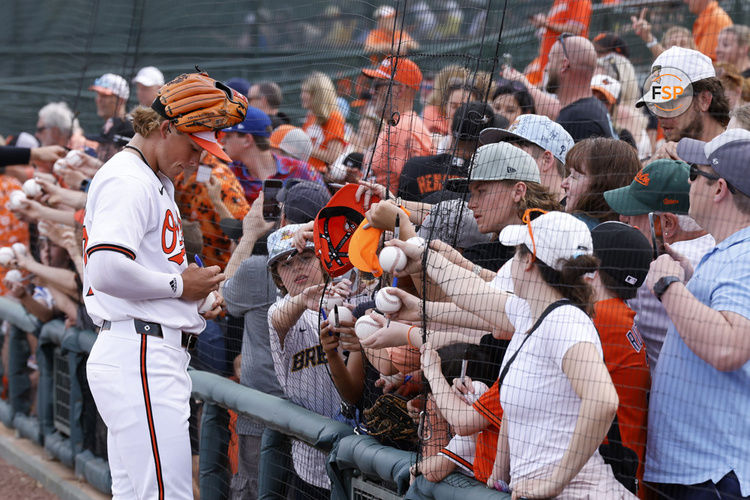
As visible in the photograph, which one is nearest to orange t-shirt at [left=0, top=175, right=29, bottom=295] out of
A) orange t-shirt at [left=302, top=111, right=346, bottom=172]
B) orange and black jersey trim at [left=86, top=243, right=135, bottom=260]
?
orange t-shirt at [left=302, top=111, right=346, bottom=172]

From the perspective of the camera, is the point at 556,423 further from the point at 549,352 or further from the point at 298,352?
the point at 298,352

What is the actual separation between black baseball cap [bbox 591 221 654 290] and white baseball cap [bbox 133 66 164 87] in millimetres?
3954

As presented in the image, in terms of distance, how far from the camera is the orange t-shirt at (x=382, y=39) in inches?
133

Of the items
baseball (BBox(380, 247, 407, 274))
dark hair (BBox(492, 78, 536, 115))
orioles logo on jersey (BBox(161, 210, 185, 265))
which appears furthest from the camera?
dark hair (BBox(492, 78, 536, 115))

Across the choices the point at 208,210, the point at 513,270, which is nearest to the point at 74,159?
the point at 208,210

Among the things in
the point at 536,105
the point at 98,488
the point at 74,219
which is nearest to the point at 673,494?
the point at 536,105

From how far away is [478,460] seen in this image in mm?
2600

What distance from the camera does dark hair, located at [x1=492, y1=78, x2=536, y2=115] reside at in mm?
4328

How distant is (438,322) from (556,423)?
655mm

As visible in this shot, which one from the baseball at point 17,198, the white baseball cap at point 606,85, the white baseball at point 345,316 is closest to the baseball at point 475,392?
the white baseball at point 345,316

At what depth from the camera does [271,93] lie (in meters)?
5.40

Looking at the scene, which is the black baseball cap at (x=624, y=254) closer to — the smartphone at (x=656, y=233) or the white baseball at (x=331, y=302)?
the smartphone at (x=656, y=233)

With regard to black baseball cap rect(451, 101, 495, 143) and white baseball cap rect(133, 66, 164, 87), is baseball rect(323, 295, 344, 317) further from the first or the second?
white baseball cap rect(133, 66, 164, 87)

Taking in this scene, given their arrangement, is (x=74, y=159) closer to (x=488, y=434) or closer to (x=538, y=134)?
(x=538, y=134)
